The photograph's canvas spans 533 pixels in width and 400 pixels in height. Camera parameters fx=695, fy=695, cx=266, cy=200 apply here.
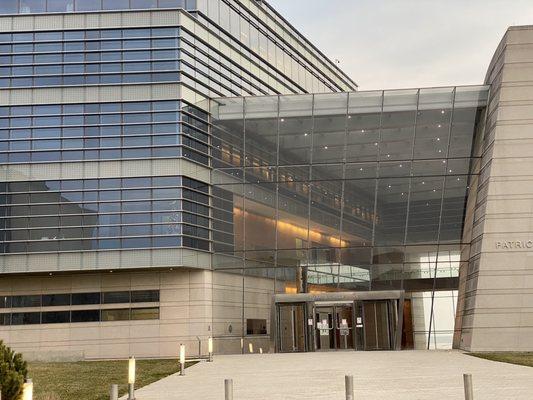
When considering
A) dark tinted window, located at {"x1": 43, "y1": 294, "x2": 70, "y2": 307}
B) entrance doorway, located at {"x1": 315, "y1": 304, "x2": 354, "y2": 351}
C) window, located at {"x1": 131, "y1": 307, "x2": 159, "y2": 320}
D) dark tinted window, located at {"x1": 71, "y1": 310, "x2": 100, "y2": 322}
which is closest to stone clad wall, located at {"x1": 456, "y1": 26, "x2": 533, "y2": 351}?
entrance doorway, located at {"x1": 315, "y1": 304, "x2": 354, "y2": 351}

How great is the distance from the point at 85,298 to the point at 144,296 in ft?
10.9

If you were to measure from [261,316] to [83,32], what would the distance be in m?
19.0

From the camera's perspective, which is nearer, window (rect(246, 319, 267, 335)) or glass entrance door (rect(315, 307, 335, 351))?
glass entrance door (rect(315, 307, 335, 351))

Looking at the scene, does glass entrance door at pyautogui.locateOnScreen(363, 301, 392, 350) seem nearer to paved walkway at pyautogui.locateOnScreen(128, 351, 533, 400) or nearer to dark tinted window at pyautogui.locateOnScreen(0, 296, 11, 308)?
paved walkway at pyautogui.locateOnScreen(128, 351, 533, 400)

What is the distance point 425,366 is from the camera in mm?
24375

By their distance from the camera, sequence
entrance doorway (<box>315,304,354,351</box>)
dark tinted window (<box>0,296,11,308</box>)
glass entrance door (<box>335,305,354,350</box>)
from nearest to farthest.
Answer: glass entrance door (<box>335,305,354,350</box>), entrance doorway (<box>315,304,354,351</box>), dark tinted window (<box>0,296,11,308</box>)

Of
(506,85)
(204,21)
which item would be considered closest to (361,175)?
(506,85)

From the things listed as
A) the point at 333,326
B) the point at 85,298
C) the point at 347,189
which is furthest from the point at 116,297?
the point at 347,189

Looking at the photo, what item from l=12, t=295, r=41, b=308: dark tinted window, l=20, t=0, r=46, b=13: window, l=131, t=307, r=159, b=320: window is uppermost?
l=20, t=0, r=46, b=13: window

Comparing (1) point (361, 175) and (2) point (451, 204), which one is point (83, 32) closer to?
(1) point (361, 175)

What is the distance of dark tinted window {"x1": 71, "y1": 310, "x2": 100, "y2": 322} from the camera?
3828 cm

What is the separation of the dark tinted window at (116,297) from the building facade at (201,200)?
11 centimetres

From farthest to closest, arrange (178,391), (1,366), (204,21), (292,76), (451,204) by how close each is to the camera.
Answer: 1. (292,76)
2. (204,21)
3. (451,204)
4. (178,391)
5. (1,366)

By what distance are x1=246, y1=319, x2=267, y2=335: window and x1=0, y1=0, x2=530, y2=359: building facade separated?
0.30ft
